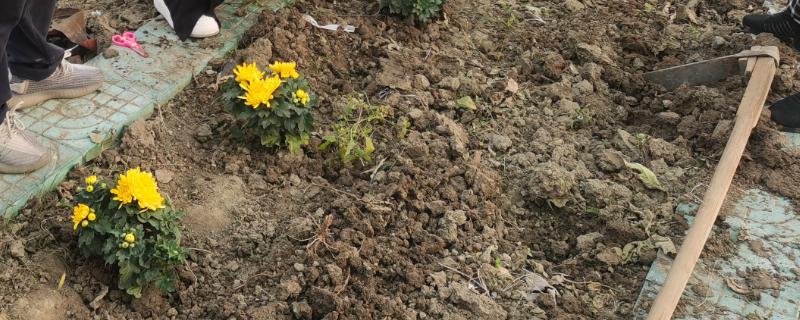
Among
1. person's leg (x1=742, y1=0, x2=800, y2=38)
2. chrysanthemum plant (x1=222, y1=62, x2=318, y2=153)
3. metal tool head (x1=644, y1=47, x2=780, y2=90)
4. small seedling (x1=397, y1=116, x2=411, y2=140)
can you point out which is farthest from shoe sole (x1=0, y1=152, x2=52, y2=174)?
person's leg (x1=742, y1=0, x2=800, y2=38)

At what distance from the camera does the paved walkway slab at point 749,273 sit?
310 cm

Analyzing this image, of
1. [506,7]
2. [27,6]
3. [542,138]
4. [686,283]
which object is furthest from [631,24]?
[27,6]

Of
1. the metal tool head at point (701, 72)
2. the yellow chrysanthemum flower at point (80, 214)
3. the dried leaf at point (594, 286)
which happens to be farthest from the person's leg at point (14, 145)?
the metal tool head at point (701, 72)

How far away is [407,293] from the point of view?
9.89 feet

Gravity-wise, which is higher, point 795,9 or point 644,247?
point 795,9

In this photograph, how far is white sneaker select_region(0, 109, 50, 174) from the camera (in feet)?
10.2

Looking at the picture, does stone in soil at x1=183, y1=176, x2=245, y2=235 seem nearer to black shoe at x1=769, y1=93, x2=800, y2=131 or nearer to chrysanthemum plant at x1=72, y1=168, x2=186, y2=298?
chrysanthemum plant at x1=72, y1=168, x2=186, y2=298

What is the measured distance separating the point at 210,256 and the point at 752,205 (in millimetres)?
2426

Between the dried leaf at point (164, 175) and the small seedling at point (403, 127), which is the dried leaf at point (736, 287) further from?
the dried leaf at point (164, 175)

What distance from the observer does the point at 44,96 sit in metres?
3.53

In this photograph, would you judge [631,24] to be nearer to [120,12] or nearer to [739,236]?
[739,236]

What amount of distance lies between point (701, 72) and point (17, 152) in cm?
339

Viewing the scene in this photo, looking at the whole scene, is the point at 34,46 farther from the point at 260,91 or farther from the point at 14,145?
the point at 260,91

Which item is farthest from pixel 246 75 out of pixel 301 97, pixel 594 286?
pixel 594 286
